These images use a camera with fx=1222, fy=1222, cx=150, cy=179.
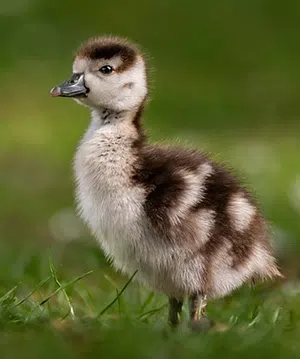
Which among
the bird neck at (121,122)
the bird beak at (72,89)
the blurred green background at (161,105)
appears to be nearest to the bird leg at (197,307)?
the bird neck at (121,122)

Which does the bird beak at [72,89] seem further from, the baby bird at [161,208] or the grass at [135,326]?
the grass at [135,326]

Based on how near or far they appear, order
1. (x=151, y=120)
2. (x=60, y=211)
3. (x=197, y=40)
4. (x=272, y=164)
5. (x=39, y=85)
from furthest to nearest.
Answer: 1. (x=197, y=40)
2. (x=39, y=85)
3. (x=151, y=120)
4. (x=272, y=164)
5. (x=60, y=211)

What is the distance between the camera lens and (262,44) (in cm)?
1811

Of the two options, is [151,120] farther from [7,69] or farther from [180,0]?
[180,0]

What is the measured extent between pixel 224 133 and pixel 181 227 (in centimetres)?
962

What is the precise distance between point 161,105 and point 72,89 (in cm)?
999

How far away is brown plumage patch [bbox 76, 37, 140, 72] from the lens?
5137mm

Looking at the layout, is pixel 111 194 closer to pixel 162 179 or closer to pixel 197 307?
pixel 162 179

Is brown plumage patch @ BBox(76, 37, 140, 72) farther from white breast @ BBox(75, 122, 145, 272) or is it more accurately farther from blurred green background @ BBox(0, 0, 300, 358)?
blurred green background @ BBox(0, 0, 300, 358)

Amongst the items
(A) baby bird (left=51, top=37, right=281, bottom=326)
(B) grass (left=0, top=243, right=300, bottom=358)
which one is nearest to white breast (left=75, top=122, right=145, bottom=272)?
(A) baby bird (left=51, top=37, right=281, bottom=326)

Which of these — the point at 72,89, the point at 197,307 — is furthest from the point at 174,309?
the point at 72,89

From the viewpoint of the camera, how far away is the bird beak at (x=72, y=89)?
5.15 meters

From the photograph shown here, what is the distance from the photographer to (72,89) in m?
5.18

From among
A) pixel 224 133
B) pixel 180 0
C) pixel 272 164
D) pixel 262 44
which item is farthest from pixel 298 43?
pixel 272 164
